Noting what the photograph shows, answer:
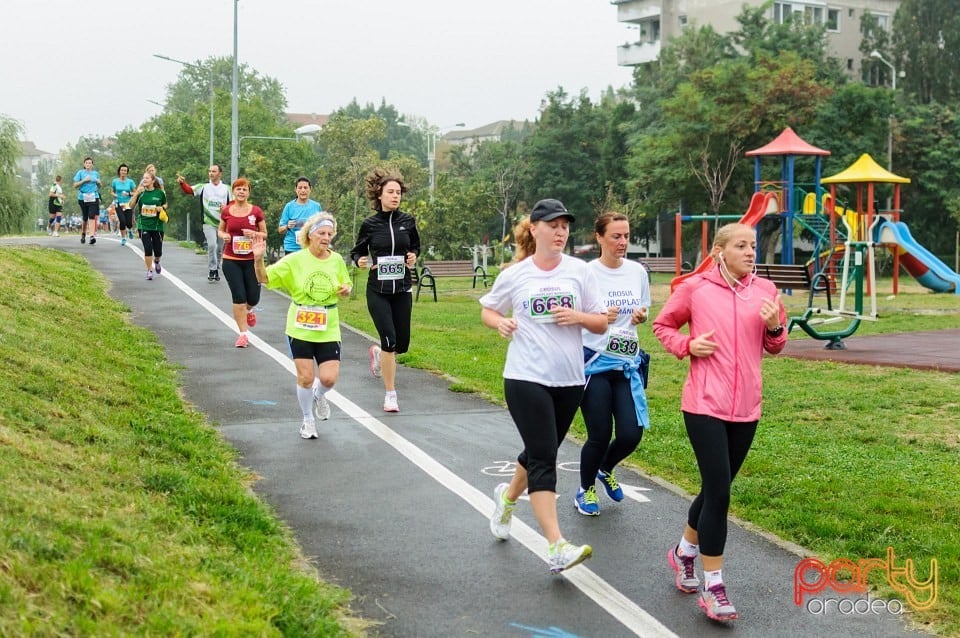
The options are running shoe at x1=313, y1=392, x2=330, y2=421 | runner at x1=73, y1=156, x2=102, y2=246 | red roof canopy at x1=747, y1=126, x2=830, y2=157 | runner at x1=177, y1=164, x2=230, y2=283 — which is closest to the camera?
running shoe at x1=313, y1=392, x2=330, y2=421

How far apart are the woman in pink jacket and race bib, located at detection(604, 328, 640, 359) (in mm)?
1440

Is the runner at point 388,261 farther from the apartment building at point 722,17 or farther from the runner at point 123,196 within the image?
the apartment building at point 722,17

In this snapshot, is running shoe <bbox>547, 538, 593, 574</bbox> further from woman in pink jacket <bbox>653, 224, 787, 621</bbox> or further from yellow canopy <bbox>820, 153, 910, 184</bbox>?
yellow canopy <bbox>820, 153, 910, 184</bbox>

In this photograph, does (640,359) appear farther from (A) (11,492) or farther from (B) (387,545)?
(A) (11,492)

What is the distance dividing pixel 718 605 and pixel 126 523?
275 centimetres

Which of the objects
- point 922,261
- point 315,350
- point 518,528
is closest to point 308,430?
point 315,350

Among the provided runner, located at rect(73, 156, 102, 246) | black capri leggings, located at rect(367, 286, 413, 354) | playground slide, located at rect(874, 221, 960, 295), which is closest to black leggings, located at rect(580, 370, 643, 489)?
black capri leggings, located at rect(367, 286, 413, 354)

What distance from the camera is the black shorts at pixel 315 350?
9297 mm

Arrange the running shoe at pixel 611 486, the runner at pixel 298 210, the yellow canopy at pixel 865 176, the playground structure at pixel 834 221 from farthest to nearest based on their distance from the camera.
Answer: the yellow canopy at pixel 865 176 < the playground structure at pixel 834 221 < the runner at pixel 298 210 < the running shoe at pixel 611 486

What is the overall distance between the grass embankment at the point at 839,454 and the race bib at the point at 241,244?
2.25 metres

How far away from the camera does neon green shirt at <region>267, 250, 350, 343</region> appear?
363 inches

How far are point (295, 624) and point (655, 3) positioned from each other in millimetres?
85381

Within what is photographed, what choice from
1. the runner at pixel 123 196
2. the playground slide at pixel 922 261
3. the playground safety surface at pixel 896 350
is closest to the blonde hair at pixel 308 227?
the playground safety surface at pixel 896 350

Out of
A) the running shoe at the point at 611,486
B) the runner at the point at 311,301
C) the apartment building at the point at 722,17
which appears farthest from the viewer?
the apartment building at the point at 722,17
